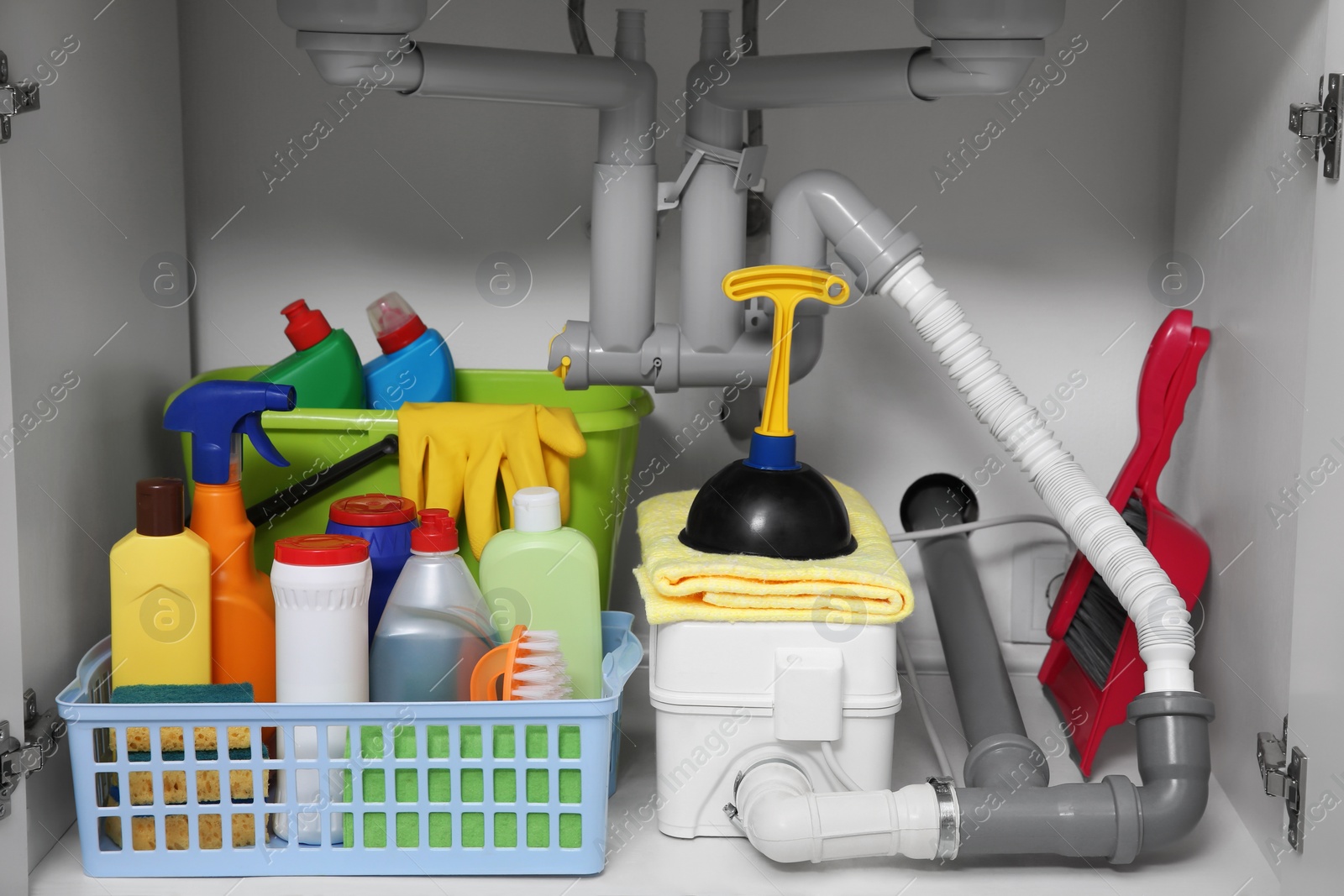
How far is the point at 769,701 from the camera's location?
2.90 feet

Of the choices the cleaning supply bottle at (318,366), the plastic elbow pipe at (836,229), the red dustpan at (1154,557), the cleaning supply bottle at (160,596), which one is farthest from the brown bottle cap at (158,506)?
the red dustpan at (1154,557)

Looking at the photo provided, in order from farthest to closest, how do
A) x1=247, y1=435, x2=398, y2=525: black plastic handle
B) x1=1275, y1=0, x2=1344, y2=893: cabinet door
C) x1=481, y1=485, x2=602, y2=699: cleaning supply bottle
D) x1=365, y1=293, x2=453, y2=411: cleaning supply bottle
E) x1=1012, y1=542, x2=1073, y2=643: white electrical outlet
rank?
1. x1=1012, y1=542, x2=1073, y2=643: white electrical outlet
2. x1=365, y1=293, x2=453, y2=411: cleaning supply bottle
3. x1=247, y1=435, x2=398, y2=525: black plastic handle
4. x1=481, y1=485, x2=602, y2=699: cleaning supply bottle
5. x1=1275, y1=0, x2=1344, y2=893: cabinet door

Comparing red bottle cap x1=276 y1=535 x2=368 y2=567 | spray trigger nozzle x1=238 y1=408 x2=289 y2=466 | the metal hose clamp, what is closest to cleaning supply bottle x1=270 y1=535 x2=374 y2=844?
red bottle cap x1=276 y1=535 x2=368 y2=567

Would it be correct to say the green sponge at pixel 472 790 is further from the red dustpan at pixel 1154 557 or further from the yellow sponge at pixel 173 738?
the red dustpan at pixel 1154 557

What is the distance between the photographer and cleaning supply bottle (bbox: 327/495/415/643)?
3.08 ft

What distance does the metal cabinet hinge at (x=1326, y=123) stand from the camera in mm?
797

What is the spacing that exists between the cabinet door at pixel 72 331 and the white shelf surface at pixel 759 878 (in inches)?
5.1

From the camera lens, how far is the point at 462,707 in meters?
→ 0.83

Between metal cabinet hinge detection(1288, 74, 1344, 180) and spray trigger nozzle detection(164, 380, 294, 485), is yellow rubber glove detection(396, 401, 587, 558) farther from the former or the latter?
metal cabinet hinge detection(1288, 74, 1344, 180)

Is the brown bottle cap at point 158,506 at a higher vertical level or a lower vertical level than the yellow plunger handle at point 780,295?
lower

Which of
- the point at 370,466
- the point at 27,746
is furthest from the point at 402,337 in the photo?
the point at 27,746

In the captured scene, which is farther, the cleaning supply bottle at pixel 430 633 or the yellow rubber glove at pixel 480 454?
the yellow rubber glove at pixel 480 454

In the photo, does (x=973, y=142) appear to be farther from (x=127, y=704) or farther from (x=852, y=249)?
(x=127, y=704)

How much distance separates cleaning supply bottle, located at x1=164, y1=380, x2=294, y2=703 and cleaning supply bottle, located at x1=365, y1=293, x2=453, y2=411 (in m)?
0.19
